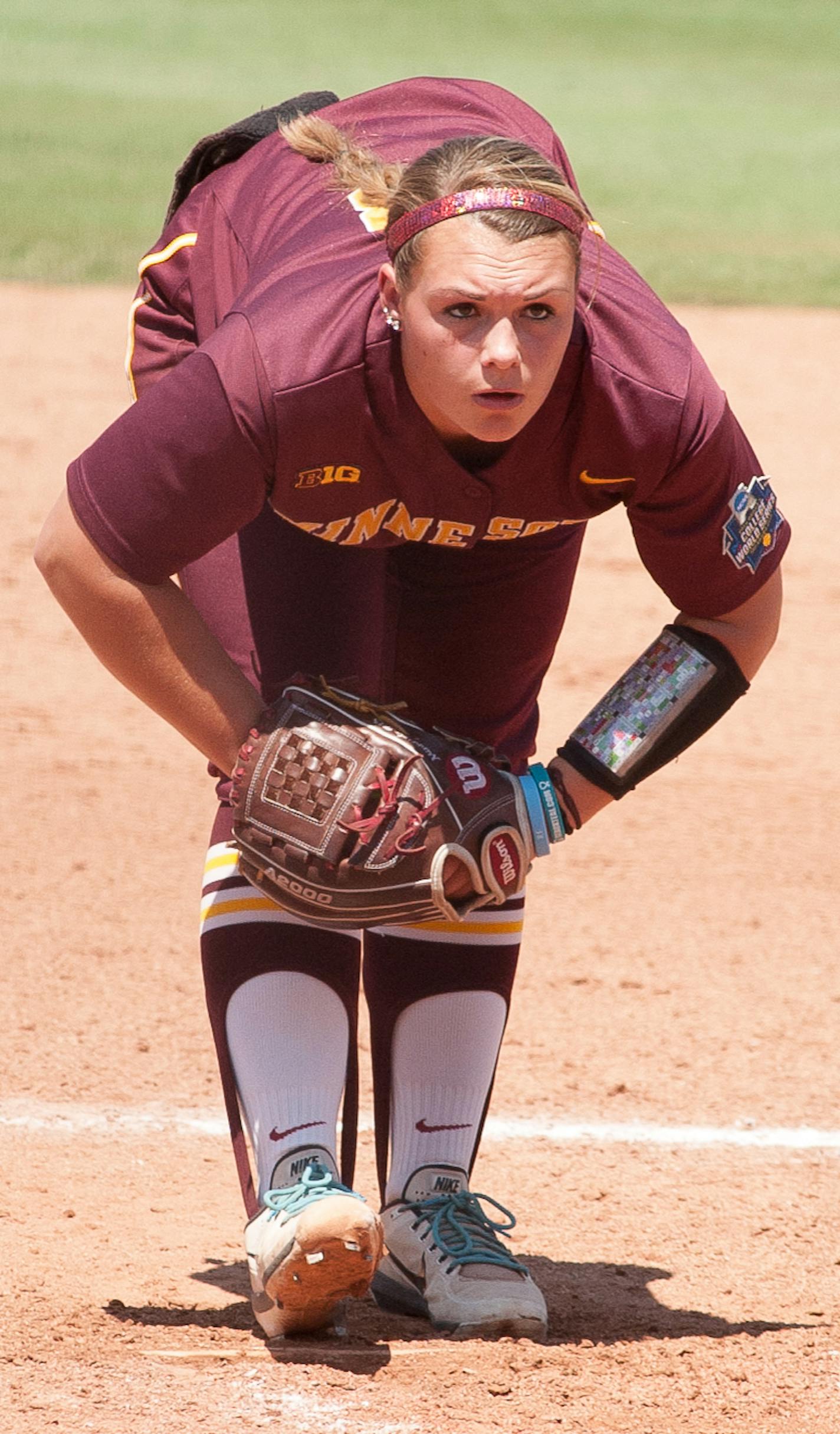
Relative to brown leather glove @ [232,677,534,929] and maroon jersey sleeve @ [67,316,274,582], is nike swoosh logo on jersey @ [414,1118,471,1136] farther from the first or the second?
maroon jersey sleeve @ [67,316,274,582]

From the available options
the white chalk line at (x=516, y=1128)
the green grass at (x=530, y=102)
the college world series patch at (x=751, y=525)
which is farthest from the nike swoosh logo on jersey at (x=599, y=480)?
the green grass at (x=530, y=102)

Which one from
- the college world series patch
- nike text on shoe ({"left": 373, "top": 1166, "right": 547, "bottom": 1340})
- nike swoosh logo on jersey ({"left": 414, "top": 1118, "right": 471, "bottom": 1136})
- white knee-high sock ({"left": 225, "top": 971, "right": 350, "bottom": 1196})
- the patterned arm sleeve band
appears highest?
the college world series patch

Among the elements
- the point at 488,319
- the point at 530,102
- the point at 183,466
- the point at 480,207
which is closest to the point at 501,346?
Result: the point at 488,319

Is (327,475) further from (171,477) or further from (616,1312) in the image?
(616,1312)

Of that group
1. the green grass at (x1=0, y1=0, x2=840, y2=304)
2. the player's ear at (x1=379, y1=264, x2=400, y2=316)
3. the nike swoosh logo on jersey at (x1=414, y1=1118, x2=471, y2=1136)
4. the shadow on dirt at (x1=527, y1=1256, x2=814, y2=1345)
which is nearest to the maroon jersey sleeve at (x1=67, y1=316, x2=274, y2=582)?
the player's ear at (x1=379, y1=264, x2=400, y2=316)

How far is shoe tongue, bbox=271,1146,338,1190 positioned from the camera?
204 centimetres

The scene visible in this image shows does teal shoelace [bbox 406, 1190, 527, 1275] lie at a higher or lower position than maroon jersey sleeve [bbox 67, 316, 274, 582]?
lower

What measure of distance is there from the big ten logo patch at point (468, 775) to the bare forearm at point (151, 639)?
0.23 meters

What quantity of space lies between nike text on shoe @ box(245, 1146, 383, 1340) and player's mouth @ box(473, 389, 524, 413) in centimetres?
83

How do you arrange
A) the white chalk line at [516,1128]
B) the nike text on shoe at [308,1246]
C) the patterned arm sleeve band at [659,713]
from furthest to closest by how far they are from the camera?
1. the white chalk line at [516,1128]
2. the patterned arm sleeve band at [659,713]
3. the nike text on shoe at [308,1246]

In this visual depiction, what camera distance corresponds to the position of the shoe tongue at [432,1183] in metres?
2.23

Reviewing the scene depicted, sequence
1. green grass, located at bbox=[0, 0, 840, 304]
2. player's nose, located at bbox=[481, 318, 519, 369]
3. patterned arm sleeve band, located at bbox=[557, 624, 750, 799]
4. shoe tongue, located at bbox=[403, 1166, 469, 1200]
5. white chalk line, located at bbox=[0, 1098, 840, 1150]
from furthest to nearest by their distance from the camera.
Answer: green grass, located at bbox=[0, 0, 840, 304]
white chalk line, located at bbox=[0, 1098, 840, 1150]
shoe tongue, located at bbox=[403, 1166, 469, 1200]
patterned arm sleeve band, located at bbox=[557, 624, 750, 799]
player's nose, located at bbox=[481, 318, 519, 369]

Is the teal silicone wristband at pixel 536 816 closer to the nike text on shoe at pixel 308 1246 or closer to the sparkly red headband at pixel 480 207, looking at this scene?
the nike text on shoe at pixel 308 1246

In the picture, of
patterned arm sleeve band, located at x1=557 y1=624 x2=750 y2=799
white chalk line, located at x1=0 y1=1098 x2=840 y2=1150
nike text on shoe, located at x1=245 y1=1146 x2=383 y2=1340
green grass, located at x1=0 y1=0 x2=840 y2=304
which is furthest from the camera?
green grass, located at x1=0 y1=0 x2=840 y2=304
